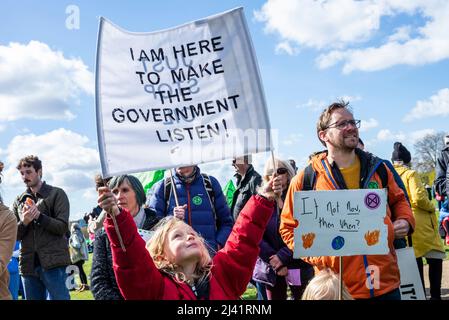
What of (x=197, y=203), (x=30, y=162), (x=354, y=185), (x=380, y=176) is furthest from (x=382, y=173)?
(x=30, y=162)

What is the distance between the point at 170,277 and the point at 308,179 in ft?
4.45

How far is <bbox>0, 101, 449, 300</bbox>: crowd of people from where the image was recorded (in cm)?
284

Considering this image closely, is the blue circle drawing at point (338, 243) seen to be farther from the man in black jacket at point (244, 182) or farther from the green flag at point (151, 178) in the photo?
the green flag at point (151, 178)

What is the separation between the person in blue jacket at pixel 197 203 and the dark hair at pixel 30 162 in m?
1.58

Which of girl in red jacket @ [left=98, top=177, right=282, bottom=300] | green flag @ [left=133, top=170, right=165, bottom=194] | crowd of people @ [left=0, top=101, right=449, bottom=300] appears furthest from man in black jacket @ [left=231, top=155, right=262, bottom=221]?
green flag @ [left=133, top=170, right=165, bottom=194]

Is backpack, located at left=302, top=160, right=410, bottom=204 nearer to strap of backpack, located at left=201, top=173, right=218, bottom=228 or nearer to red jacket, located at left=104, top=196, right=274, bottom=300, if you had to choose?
red jacket, located at left=104, top=196, right=274, bottom=300

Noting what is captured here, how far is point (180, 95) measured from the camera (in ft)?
10.9

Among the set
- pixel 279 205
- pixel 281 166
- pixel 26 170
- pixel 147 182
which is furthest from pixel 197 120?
pixel 147 182

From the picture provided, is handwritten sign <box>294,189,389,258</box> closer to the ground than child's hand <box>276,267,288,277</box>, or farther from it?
farther from it

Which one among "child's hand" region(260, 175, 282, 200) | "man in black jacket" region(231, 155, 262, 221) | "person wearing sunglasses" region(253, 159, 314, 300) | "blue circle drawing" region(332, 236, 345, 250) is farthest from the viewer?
"man in black jacket" region(231, 155, 262, 221)

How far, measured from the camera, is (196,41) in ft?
10.9

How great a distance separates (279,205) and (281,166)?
0.55m

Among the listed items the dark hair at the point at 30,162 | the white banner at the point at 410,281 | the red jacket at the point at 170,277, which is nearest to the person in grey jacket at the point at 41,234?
the dark hair at the point at 30,162

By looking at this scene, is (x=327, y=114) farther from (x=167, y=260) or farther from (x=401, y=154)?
(x=401, y=154)
